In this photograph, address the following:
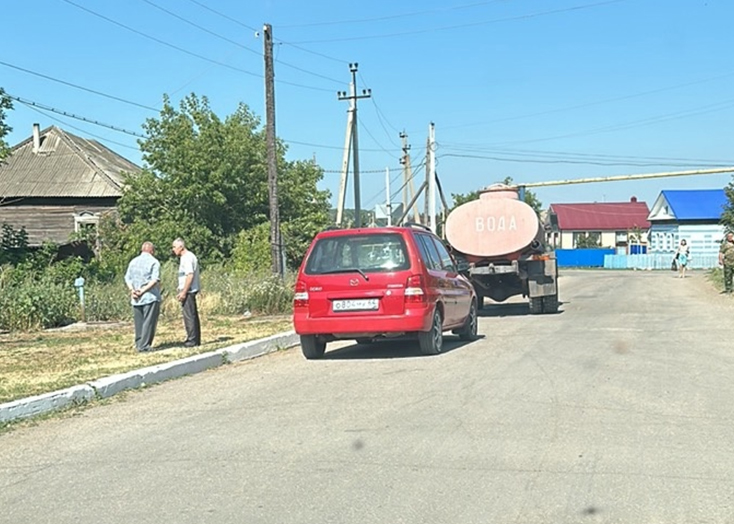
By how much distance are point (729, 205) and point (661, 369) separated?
29.5 meters

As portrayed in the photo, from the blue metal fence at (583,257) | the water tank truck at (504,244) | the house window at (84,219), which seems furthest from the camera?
the blue metal fence at (583,257)

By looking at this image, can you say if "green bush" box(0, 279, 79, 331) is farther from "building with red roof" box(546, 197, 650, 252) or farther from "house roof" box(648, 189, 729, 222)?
"building with red roof" box(546, 197, 650, 252)

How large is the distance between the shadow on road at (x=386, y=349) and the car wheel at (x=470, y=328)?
0.14 m

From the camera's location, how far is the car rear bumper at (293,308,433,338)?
11078 mm

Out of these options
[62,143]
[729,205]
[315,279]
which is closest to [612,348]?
[315,279]

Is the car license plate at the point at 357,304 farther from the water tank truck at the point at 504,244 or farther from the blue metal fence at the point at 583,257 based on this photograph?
the blue metal fence at the point at 583,257

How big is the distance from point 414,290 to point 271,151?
12706 millimetres

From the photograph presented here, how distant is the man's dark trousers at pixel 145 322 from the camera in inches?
476

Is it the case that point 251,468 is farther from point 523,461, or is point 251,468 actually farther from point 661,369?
point 661,369

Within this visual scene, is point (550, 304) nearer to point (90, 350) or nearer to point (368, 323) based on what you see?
point (368, 323)

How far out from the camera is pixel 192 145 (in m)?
32.6

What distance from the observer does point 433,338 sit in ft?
37.8

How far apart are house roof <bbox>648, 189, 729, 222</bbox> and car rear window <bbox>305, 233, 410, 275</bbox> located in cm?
6362

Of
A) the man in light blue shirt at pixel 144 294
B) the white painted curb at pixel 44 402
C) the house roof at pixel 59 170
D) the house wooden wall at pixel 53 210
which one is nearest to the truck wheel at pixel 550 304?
the man in light blue shirt at pixel 144 294
